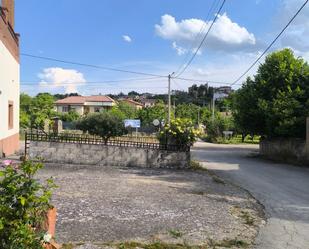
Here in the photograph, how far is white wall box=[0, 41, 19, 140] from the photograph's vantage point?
1880 centimetres

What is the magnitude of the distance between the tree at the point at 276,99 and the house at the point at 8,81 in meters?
14.8

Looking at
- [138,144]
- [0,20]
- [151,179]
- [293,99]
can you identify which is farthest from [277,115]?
[0,20]

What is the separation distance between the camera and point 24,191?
485 cm

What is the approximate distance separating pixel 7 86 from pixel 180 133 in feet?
27.1

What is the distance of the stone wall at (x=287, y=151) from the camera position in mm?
24941

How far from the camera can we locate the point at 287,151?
1064 inches

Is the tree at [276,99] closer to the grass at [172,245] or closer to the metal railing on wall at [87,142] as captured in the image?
the metal railing on wall at [87,142]

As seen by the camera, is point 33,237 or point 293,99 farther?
point 293,99

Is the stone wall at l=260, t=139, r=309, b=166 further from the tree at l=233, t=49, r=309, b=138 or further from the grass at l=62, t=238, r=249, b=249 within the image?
the grass at l=62, t=238, r=249, b=249

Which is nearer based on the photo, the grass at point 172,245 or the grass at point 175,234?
the grass at point 172,245

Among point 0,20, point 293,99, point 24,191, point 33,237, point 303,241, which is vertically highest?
point 0,20

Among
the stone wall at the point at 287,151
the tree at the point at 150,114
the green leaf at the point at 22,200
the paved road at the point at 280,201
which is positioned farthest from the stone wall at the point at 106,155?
the tree at the point at 150,114

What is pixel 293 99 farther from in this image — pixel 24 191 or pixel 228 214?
pixel 24 191

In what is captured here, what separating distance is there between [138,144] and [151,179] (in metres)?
4.44
